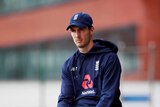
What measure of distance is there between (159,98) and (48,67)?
13.2m

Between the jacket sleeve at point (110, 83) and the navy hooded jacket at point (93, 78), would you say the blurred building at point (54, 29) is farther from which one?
the jacket sleeve at point (110, 83)

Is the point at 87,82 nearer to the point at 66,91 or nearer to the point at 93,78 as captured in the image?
the point at 93,78

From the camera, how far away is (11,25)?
106 ft

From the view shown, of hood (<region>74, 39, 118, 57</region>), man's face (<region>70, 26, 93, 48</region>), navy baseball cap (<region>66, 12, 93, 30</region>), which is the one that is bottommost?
hood (<region>74, 39, 118, 57</region>)

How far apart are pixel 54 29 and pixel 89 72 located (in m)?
26.0

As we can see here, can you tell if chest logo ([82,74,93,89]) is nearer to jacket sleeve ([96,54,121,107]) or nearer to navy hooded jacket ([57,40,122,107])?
navy hooded jacket ([57,40,122,107])

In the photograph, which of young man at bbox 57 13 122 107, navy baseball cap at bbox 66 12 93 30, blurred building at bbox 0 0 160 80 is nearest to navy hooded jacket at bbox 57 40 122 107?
young man at bbox 57 13 122 107

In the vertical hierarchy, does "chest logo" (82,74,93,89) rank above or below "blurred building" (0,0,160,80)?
below

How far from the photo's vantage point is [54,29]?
31.4m

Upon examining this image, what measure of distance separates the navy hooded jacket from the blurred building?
20.5 meters

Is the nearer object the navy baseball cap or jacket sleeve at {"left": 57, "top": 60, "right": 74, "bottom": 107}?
the navy baseball cap

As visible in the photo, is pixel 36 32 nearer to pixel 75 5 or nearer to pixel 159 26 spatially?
pixel 75 5

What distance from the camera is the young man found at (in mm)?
5328

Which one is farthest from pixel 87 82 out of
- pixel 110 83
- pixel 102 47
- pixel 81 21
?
pixel 81 21
